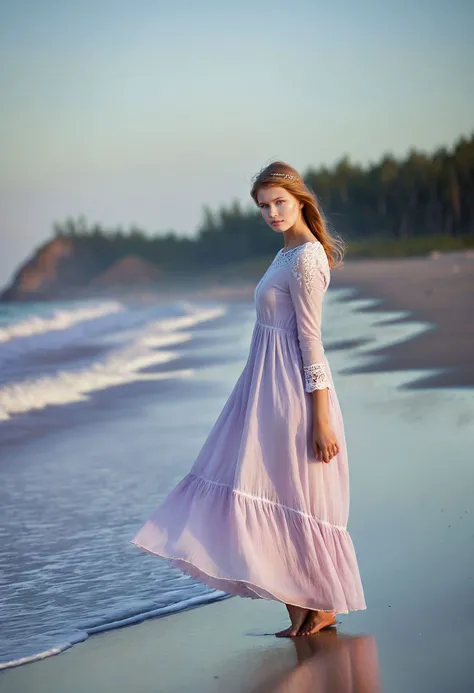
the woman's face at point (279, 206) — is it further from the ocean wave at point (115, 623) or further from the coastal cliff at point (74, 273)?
the coastal cliff at point (74, 273)

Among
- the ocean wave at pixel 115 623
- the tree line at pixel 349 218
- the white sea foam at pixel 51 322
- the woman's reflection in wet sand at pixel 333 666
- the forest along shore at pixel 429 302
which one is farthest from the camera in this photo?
→ the tree line at pixel 349 218

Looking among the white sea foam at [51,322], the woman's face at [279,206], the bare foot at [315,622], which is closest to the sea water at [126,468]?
the bare foot at [315,622]

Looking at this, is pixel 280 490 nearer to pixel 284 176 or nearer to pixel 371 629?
pixel 371 629

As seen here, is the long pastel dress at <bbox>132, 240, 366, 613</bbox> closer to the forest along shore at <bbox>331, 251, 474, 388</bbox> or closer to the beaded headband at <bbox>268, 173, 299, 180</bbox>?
the beaded headband at <bbox>268, 173, 299, 180</bbox>

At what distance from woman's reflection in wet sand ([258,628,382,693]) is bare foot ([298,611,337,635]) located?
16 millimetres

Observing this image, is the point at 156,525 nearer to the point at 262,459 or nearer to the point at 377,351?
the point at 262,459

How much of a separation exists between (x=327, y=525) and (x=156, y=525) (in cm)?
41

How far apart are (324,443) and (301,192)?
1.97 feet

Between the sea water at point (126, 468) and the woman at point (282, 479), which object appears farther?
the sea water at point (126, 468)

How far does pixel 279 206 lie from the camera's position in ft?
8.71

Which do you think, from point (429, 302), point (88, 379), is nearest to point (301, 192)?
point (88, 379)

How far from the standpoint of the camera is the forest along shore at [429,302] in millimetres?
7582

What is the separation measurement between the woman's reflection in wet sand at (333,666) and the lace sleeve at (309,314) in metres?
0.57

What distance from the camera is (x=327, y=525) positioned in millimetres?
2605
